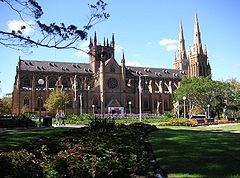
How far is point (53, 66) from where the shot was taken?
8850 centimetres

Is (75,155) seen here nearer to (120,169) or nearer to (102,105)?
(120,169)

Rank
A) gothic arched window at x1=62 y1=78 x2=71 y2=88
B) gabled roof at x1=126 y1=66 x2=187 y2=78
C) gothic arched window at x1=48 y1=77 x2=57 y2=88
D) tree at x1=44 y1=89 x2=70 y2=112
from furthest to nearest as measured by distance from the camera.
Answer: gabled roof at x1=126 y1=66 x2=187 y2=78 < gothic arched window at x1=62 y1=78 x2=71 y2=88 < gothic arched window at x1=48 y1=77 x2=57 y2=88 < tree at x1=44 y1=89 x2=70 y2=112

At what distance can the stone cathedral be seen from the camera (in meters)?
77.5

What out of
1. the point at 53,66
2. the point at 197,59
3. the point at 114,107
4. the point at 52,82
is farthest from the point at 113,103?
the point at 197,59

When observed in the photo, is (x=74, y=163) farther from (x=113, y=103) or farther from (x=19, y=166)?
(x=113, y=103)

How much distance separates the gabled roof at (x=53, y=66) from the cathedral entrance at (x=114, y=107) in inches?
627

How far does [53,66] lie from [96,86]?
53.1 ft

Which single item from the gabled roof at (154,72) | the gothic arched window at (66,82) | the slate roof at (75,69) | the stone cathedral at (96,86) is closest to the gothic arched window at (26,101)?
the stone cathedral at (96,86)

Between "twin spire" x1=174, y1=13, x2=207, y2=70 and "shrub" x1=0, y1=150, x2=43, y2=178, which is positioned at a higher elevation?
"twin spire" x1=174, y1=13, x2=207, y2=70

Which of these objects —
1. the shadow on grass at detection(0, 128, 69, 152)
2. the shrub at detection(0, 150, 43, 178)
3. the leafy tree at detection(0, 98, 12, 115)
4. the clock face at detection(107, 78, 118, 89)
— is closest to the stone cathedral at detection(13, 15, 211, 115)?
the clock face at detection(107, 78, 118, 89)

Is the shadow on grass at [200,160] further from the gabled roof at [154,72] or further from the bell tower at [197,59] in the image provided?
the bell tower at [197,59]

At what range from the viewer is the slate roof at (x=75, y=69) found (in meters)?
84.6

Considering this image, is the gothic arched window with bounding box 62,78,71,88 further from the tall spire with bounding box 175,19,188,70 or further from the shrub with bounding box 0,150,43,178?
the shrub with bounding box 0,150,43,178

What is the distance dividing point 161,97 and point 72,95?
31628 millimetres
